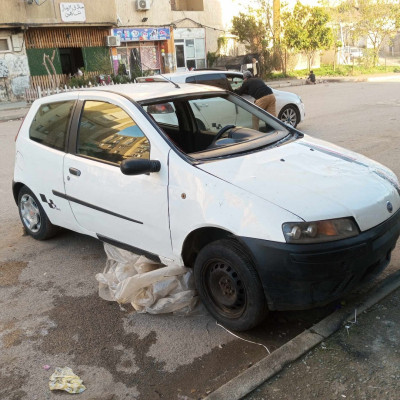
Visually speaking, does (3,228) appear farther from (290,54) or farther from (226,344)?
(290,54)

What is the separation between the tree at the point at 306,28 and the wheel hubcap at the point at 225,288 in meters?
28.1

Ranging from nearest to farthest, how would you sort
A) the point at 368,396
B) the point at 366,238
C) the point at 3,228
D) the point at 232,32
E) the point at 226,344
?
1. the point at 368,396
2. the point at 366,238
3. the point at 226,344
4. the point at 3,228
5. the point at 232,32

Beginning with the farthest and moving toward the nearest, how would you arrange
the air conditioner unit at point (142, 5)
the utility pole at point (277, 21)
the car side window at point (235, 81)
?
1. the utility pole at point (277, 21)
2. the air conditioner unit at point (142, 5)
3. the car side window at point (235, 81)

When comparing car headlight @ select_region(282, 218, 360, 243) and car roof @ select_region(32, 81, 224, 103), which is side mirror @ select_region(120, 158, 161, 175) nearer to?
car roof @ select_region(32, 81, 224, 103)

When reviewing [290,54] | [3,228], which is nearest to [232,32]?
[290,54]

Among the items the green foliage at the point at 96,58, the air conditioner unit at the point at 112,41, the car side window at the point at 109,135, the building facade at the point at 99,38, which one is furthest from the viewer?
the air conditioner unit at the point at 112,41

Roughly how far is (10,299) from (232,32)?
96.0 ft

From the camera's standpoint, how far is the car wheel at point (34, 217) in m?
5.05

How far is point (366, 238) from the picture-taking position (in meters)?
3.05

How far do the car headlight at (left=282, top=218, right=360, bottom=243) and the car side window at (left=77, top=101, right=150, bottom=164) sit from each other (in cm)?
132

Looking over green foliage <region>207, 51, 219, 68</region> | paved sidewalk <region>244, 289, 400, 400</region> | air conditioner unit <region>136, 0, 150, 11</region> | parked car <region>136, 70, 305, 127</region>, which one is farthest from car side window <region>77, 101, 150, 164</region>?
green foliage <region>207, 51, 219, 68</region>

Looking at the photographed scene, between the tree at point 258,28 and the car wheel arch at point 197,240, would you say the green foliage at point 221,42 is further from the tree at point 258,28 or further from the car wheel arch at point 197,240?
the car wheel arch at point 197,240

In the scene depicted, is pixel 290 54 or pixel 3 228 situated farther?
pixel 290 54

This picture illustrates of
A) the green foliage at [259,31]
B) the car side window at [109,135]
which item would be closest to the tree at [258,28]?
the green foliage at [259,31]
